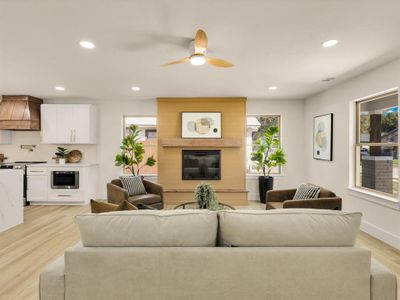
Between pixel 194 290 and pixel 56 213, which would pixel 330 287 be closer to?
pixel 194 290

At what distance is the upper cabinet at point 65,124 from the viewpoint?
5496mm

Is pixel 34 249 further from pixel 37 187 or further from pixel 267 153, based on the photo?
pixel 267 153

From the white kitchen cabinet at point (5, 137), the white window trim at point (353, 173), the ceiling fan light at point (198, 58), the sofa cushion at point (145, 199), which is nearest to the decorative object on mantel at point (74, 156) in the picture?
the white kitchen cabinet at point (5, 137)

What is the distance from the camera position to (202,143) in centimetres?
539

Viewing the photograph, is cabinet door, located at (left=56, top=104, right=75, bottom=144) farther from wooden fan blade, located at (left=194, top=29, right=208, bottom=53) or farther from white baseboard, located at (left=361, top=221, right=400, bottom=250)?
white baseboard, located at (left=361, top=221, right=400, bottom=250)

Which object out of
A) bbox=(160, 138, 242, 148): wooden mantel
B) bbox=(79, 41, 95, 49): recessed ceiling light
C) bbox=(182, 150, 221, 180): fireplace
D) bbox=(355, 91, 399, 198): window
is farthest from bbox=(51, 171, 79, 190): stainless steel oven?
bbox=(355, 91, 399, 198): window

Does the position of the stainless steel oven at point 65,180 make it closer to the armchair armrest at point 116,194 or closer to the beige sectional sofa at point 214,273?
the armchair armrest at point 116,194

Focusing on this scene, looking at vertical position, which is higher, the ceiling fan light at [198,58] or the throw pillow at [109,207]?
the ceiling fan light at [198,58]

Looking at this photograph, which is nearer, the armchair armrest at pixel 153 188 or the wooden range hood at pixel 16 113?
the armchair armrest at pixel 153 188

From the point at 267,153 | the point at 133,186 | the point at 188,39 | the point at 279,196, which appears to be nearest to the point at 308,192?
the point at 279,196

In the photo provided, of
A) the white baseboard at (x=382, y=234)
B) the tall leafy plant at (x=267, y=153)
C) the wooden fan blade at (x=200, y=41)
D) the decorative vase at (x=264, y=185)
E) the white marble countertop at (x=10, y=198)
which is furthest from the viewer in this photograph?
the decorative vase at (x=264, y=185)

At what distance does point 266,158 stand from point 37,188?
5274 mm

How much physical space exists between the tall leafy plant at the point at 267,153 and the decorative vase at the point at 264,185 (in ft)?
0.44

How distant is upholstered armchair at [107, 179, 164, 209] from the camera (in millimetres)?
3739
